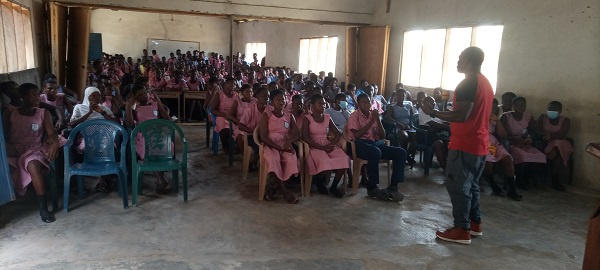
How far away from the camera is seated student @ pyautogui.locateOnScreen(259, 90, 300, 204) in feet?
14.9

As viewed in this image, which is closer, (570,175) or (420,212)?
(420,212)

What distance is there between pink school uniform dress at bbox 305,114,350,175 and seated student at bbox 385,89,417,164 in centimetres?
191

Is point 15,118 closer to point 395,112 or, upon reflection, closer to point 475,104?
point 475,104

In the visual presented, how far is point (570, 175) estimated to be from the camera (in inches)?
233

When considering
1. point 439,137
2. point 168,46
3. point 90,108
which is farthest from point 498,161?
point 168,46

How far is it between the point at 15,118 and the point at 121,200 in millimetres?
1227

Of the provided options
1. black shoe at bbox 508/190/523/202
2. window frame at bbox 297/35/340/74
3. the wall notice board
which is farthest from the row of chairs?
the wall notice board

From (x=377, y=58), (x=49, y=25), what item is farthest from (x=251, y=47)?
(x=49, y=25)

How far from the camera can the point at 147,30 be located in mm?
18906

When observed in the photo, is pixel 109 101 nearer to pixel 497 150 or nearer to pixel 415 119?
pixel 415 119

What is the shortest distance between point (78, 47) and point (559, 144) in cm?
859

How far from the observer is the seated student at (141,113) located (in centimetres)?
473

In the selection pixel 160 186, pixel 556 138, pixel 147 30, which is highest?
pixel 147 30

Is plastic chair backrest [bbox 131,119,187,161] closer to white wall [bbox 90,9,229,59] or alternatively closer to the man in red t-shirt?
the man in red t-shirt
